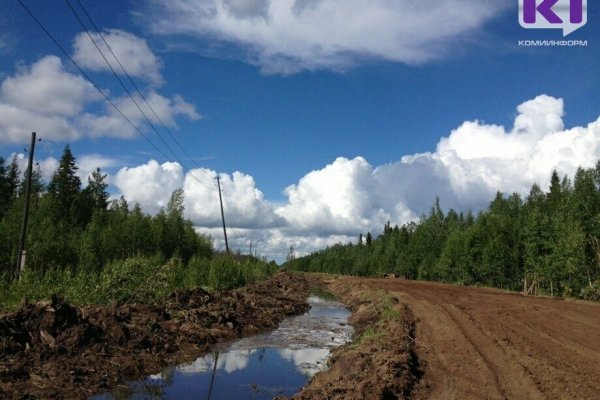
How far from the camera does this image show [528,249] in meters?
43.1

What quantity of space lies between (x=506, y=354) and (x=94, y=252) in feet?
108

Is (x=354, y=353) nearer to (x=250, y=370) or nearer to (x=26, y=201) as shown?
(x=250, y=370)

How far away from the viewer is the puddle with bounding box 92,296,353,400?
417 inches

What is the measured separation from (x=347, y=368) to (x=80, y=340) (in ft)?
21.8

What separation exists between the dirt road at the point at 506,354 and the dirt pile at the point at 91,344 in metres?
6.68

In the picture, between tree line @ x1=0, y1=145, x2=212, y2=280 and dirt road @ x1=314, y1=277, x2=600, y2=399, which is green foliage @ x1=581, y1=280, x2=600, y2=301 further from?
tree line @ x1=0, y1=145, x2=212, y2=280

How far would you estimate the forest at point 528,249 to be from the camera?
37.0m

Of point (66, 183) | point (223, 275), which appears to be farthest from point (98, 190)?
point (223, 275)

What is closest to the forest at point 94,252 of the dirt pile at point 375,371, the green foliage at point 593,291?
the dirt pile at point 375,371

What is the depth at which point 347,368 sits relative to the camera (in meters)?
11.5

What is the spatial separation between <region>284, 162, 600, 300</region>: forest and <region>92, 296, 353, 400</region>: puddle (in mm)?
25154

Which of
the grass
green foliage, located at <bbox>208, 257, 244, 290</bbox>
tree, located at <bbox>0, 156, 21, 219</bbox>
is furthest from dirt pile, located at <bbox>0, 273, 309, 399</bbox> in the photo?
tree, located at <bbox>0, 156, 21, 219</bbox>

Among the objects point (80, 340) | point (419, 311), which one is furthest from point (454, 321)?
point (80, 340)

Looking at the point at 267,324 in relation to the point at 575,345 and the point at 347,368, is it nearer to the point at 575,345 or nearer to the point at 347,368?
the point at 347,368
